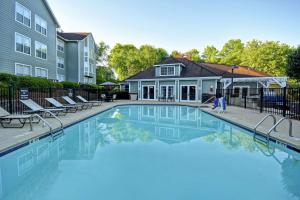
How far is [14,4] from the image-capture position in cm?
1583

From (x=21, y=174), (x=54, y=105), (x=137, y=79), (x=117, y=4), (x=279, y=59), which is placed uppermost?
(x=117, y=4)

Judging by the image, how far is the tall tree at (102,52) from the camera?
4978 cm

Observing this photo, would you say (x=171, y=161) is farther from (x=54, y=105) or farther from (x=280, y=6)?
(x=280, y=6)

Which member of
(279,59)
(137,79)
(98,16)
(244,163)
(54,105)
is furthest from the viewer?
(279,59)

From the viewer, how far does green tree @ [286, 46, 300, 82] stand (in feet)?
65.2

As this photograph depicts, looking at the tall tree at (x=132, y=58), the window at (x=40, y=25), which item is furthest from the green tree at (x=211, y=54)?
the window at (x=40, y=25)

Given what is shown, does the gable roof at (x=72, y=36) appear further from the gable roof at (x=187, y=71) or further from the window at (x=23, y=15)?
the window at (x=23, y=15)

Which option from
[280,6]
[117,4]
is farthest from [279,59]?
[117,4]

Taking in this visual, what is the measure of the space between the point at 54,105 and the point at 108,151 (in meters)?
6.86

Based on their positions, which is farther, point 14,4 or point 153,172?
point 14,4

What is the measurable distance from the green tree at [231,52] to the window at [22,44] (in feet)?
125

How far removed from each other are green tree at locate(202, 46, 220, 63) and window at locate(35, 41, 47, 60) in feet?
126

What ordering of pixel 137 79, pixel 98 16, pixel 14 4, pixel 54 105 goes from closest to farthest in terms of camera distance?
pixel 54 105 → pixel 14 4 → pixel 98 16 → pixel 137 79

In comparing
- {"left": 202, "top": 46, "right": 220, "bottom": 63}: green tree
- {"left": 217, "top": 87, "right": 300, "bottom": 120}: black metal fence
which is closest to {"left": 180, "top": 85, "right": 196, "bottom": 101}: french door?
{"left": 217, "top": 87, "right": 300, "bottom": 120}: black metal fence
